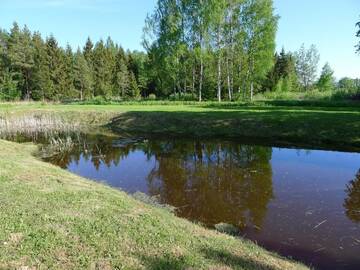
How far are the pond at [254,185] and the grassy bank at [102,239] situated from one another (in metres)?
1.51

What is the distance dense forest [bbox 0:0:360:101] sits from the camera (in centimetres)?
3875

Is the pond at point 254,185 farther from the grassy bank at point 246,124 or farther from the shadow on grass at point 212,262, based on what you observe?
the grassy bank at point 246,124

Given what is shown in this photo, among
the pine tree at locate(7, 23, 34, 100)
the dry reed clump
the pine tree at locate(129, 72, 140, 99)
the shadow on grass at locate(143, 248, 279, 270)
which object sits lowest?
the shadow on grass at locate(143, 248, 279, 270)

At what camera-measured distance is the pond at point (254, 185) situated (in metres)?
7.72

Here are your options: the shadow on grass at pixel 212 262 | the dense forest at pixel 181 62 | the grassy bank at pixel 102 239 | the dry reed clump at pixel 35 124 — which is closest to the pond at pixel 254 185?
the grassy bank at pixel 102 239

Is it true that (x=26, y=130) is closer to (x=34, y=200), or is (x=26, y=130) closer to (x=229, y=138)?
(x=229, y=138)

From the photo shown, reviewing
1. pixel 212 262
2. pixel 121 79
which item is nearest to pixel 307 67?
pixel 121 79

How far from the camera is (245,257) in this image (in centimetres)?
591

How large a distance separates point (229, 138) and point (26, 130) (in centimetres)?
1426

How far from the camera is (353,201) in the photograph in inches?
397

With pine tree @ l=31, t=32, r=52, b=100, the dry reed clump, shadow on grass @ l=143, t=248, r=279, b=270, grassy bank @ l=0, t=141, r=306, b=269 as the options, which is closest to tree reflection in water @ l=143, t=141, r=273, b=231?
grassy bank @ l=0, t=141, r=306, b=269

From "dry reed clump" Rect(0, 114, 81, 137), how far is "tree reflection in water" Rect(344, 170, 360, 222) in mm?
19228

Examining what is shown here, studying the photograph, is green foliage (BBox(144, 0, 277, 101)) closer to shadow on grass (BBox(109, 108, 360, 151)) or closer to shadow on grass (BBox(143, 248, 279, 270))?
shadow on grass (BBox(109, 108, 360, 151))

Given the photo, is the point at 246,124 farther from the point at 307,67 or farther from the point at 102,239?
the point at 307,67
